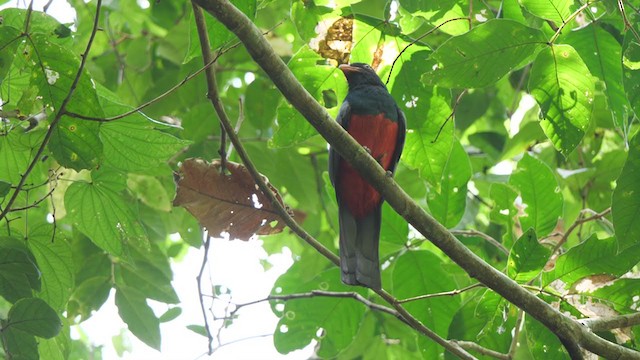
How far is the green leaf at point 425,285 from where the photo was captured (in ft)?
11.1

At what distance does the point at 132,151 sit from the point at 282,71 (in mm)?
813

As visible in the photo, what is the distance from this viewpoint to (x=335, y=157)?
3.87 m

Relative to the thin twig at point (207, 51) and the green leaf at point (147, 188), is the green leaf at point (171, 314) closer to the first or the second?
the green leaf at point (147, 188)

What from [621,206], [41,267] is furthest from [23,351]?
[621,206]

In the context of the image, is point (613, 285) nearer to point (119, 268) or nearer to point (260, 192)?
point (260, 192)

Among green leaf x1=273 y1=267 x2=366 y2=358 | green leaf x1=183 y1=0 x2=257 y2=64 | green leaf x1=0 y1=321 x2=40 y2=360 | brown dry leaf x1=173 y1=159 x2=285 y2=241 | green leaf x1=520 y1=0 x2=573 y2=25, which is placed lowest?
green leaf x1=0 y1=321 x2=40 y2=360

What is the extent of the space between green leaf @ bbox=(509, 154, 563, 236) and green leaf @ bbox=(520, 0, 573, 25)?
72cm

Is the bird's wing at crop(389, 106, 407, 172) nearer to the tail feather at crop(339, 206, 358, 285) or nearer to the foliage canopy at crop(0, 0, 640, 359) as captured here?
the foliage canopy at crop(0, 0, 640, 359)

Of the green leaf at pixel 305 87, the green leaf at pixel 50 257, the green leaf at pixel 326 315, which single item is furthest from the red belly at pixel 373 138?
the green leaf at pixel 50 257

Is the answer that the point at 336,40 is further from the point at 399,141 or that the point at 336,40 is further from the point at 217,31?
the point at 399,141

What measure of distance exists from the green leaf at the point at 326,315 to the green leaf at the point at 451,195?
0.61 meters

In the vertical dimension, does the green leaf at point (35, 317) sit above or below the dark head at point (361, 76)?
below

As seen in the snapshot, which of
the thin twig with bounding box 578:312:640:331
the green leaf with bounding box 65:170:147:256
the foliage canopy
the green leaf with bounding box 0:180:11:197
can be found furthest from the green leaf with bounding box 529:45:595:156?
the green leaf with bounding box 0:180:11:197

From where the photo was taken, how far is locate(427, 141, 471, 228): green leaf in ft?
10.8
